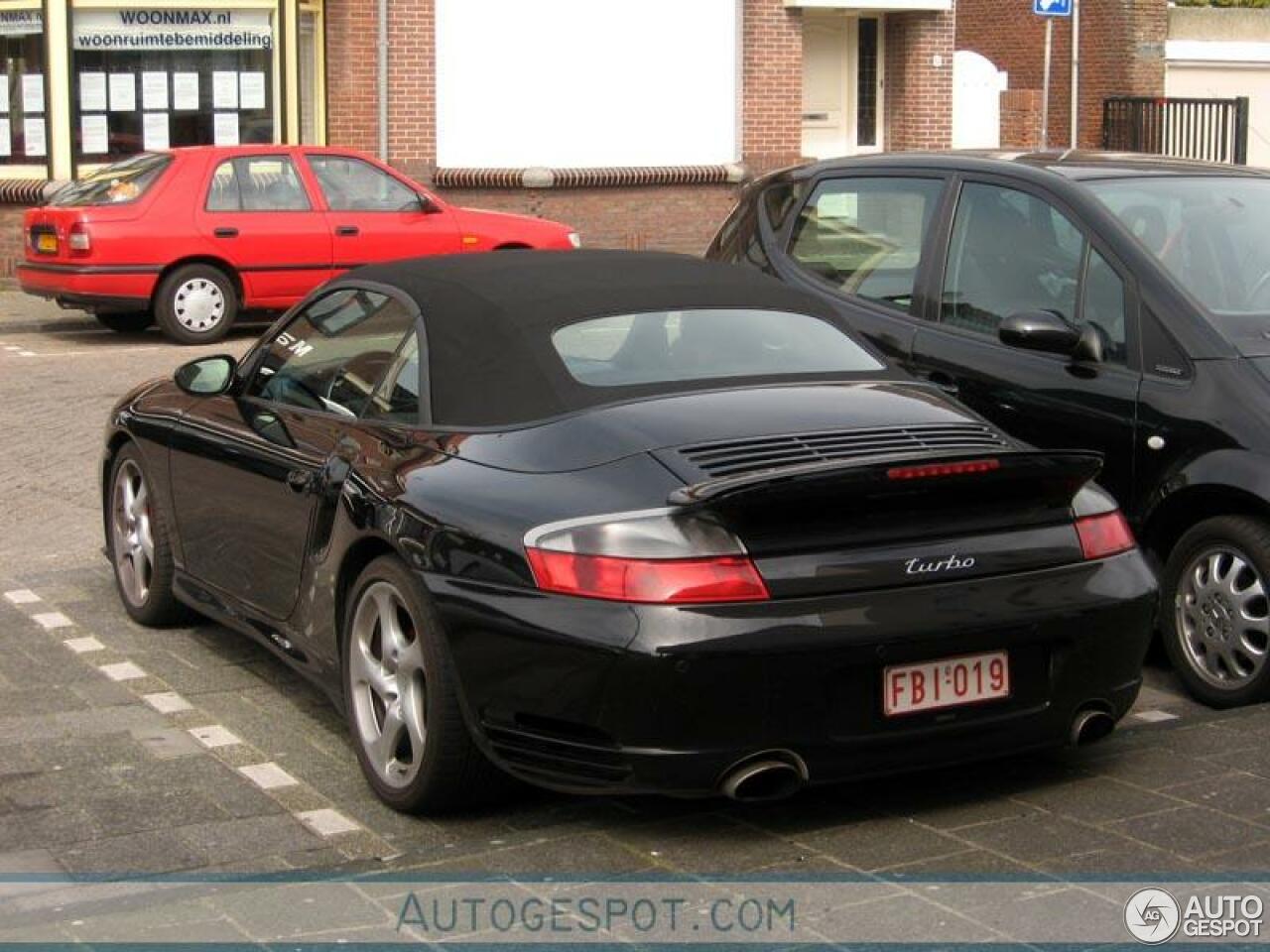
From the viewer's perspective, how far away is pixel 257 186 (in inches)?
699

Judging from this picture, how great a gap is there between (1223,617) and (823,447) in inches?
71.1

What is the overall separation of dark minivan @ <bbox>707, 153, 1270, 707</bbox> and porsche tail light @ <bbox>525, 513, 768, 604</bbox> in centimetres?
216

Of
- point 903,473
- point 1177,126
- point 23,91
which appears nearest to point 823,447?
point 903,473

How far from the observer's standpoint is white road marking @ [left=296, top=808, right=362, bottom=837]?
5.46 meters

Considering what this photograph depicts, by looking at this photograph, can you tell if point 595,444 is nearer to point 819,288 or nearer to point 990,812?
point 990,812

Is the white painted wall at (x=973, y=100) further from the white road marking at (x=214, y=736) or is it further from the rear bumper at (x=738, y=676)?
the rear bumper at (x=738, y=676)

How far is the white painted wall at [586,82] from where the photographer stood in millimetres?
23734

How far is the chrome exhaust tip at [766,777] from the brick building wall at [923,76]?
22.7 metres

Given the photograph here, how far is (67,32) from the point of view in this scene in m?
21.6

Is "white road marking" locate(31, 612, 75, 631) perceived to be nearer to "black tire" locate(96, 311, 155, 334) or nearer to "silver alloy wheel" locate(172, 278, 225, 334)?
"silver alloy wheel" locate(172, 278, 225, 334)

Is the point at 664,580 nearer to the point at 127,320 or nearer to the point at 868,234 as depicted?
the point at 868,234

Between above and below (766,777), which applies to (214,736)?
below

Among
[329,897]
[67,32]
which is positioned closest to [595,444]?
[329,897]

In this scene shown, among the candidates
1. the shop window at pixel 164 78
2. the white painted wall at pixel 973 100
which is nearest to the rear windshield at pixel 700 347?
the shop window at pixel 164 78
